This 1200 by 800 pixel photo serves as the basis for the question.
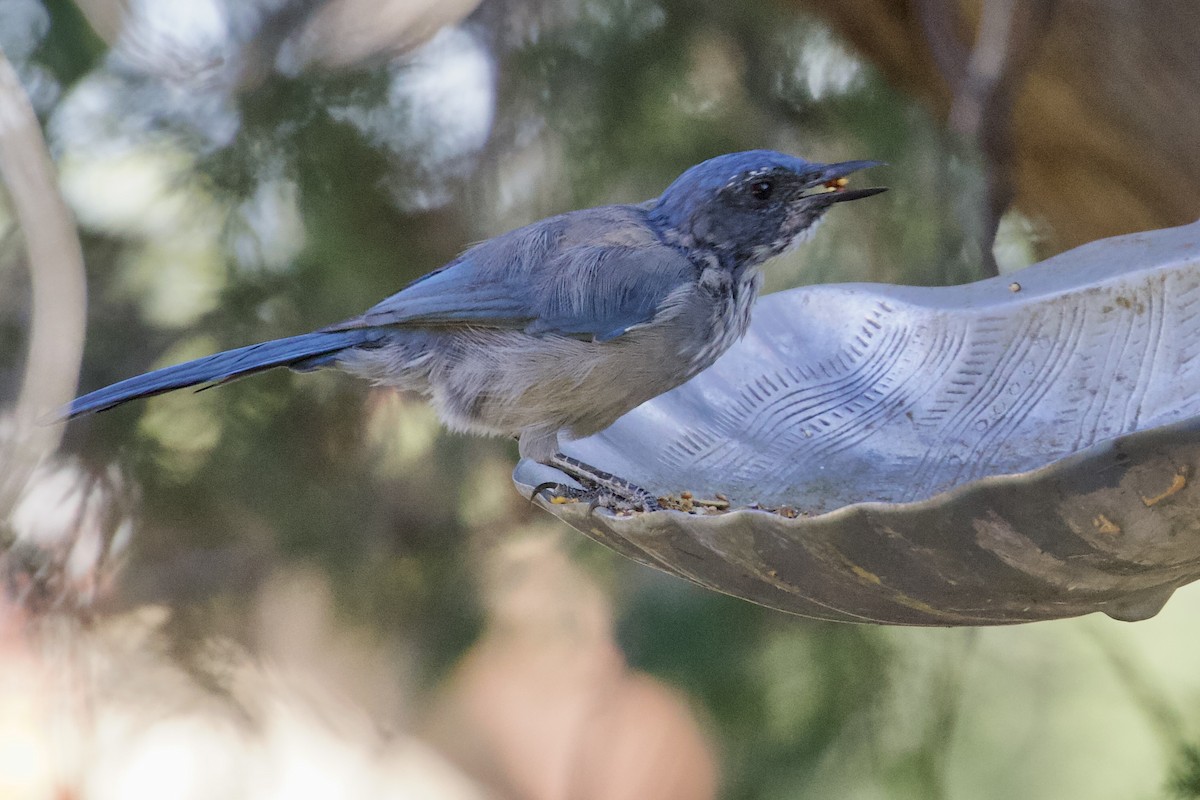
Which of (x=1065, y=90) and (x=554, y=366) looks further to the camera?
(x=1065, y=90)

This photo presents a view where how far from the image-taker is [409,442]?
259 cm

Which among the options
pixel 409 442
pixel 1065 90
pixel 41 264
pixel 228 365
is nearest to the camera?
pixel 228 365

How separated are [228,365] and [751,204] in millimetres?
797

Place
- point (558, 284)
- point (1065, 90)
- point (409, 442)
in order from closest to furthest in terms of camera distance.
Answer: point (558, 284) → point (1065, 90) → point (409, 442)

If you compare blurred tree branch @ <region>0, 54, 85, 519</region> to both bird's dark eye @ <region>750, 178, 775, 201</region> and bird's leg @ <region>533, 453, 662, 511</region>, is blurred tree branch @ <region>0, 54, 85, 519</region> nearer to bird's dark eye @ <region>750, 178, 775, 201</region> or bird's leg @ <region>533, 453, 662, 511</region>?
bird's leg @ <region>533, 453, 662, 511</region>

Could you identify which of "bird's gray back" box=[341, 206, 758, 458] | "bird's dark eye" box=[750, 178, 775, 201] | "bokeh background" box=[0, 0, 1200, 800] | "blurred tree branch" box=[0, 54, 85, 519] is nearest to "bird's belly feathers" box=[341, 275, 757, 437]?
"bird's gray back" box=[341, 206, 758, 458]

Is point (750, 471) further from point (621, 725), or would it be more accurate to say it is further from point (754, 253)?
point (621, 725)

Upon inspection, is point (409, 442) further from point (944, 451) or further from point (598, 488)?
point (944, 451)

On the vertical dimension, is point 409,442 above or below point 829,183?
below

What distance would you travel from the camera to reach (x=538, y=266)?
1700 mm

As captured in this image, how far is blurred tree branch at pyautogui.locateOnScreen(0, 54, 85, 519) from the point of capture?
2.35 meters

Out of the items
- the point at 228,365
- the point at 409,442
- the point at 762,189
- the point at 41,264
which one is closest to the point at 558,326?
the point at 762,189

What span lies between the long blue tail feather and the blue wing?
29 millimetres

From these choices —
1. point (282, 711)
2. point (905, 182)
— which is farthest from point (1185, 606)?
point (282, 711)
